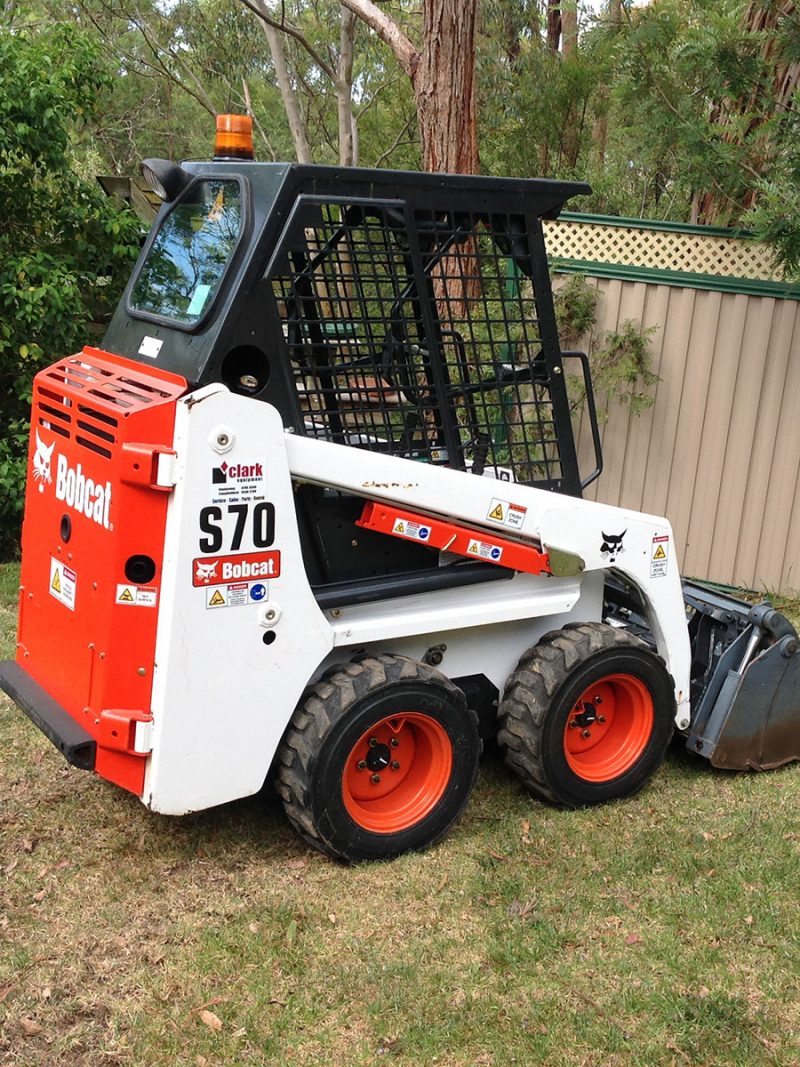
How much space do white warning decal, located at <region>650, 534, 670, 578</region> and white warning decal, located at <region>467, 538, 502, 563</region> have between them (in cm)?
73

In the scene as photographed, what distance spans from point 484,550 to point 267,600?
87 centimetres

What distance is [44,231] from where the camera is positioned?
7996mm

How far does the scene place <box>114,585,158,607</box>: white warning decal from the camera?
11.3 ft

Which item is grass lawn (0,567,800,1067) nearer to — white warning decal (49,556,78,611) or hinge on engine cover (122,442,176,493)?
white warning decal (49,556,78,611)

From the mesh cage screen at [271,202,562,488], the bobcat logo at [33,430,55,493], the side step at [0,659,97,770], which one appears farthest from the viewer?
the bobcat logo at [33,430,55,493]

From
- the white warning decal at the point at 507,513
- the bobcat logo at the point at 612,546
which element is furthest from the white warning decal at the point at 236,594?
the bobcat logo at the point at 612,546

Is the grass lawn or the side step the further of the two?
the side step

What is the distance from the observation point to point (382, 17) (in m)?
9.77

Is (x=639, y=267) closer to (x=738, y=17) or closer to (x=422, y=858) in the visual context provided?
(x=738, y=17)

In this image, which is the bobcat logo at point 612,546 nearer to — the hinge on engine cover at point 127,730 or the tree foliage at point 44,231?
the hinge on engine cover at point 127,730

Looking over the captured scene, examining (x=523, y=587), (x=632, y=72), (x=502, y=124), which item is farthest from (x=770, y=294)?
(x=502, y=124)

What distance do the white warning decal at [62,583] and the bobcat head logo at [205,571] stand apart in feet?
1.76

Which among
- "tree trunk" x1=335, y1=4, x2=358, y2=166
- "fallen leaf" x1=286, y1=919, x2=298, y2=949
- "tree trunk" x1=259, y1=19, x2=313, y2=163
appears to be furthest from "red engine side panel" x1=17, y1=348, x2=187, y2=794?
"tree trunk" x1=259, y1=19, x2=313, y2=163

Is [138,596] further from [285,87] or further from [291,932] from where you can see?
[285,87]
